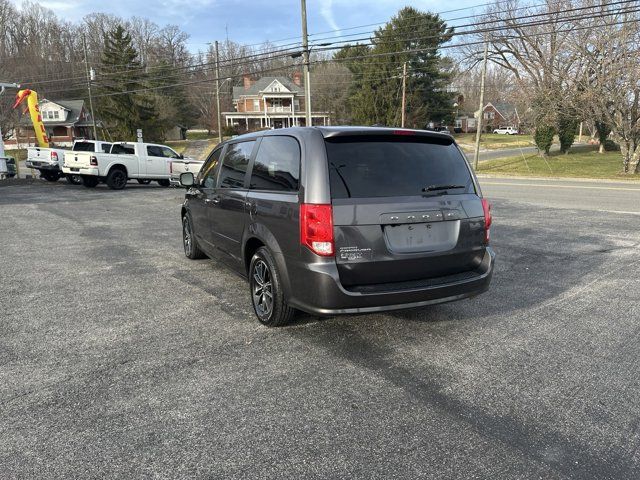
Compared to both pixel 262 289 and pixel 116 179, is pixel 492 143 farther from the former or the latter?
pixel 262 289

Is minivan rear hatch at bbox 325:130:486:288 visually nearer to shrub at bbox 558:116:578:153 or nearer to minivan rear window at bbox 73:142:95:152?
minivan rear window at bbox 73:142:95:152

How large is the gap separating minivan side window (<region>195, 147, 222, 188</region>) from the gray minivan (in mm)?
1381

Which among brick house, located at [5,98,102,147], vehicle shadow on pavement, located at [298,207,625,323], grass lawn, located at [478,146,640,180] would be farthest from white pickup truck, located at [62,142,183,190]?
brick house, located at [5,98,102,147]

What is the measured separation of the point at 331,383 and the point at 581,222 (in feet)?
28.5

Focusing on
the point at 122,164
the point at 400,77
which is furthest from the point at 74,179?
the point at 400,77

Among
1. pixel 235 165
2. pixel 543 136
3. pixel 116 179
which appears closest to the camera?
pixel 235 165

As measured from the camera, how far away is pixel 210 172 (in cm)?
592

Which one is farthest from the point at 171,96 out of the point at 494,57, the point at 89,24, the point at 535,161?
the point at 535,161

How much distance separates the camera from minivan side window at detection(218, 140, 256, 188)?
4.91 m

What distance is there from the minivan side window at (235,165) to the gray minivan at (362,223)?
0.40 meters

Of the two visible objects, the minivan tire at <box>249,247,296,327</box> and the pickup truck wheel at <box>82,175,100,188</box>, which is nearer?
the minivan tire at <box>249,247,296,327</box>

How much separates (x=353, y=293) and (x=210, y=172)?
10.2ft

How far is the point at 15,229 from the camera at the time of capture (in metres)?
9.95

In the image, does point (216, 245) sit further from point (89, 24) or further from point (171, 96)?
point (89, 24)
